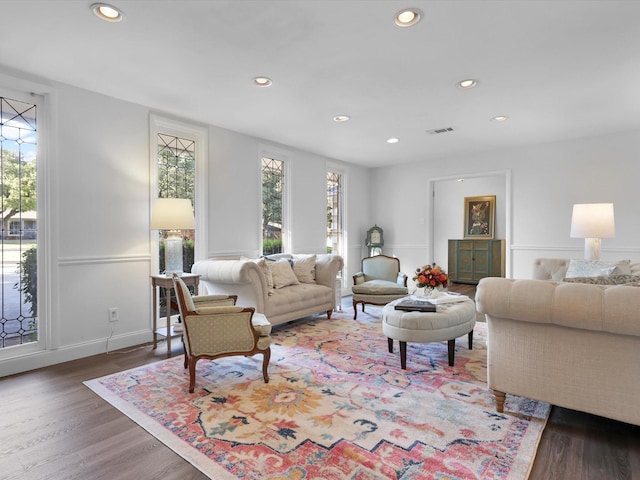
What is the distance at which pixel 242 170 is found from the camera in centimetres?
492

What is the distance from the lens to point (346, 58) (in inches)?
111

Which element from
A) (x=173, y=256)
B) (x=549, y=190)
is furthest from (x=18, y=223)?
(x=549, y=190)

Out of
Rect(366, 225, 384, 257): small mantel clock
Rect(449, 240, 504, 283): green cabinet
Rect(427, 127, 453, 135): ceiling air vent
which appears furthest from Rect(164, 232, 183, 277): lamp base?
Rect(449, 240, 504, 283): green cabinet

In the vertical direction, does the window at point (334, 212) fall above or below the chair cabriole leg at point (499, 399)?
above

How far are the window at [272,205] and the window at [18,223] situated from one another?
2.72m

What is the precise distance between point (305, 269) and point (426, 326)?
2.24m

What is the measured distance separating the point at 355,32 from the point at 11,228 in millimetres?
3258

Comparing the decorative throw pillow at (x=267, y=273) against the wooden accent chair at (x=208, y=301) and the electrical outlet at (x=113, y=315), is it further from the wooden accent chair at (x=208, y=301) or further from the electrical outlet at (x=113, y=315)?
the electrical outlet at (x=113, y=315)

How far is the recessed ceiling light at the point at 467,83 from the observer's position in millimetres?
3232

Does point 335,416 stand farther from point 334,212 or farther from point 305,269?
point 334,212

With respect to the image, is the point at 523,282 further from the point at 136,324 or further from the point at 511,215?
the point at 511,215

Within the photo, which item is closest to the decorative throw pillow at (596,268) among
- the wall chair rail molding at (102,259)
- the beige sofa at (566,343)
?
the beige sofa at (566,343)

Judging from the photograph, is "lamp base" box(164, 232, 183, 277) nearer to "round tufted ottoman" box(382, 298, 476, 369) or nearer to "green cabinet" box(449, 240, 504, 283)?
"round tufted ottoman" box(382, 298, 476, 369)

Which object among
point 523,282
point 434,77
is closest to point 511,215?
point 434,77
